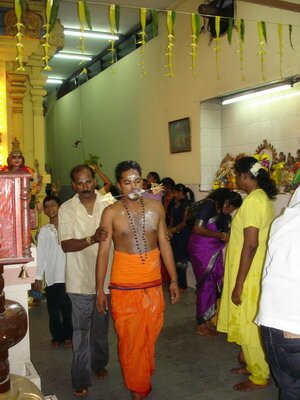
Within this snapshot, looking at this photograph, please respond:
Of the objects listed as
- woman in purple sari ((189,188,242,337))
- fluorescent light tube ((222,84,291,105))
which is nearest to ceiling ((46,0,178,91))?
fluorescent light tube ((222,84,291,105))

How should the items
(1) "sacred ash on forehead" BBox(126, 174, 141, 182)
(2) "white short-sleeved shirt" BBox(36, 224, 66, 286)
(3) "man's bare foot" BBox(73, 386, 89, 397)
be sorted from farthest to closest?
(2) "white short-sleeved shirt" BBox(36, 224, 66, 286) < (3) "man's bare foot" BBox(73, 386, 89, 397) < (1) "sacred ash on forehead" BBox(126, 174, 141, 182)

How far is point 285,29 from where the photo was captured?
518 centimetres

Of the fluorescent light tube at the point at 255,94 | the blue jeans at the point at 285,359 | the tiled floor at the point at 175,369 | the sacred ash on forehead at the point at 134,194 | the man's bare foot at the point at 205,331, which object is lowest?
the tiled floor at the point at 175,369

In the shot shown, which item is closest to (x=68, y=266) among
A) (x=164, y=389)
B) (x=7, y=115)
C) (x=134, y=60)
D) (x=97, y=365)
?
(x=97, y=365)

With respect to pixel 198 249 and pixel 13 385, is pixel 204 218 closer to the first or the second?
pixel 198 249

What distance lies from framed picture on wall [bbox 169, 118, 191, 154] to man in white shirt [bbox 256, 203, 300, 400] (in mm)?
5179

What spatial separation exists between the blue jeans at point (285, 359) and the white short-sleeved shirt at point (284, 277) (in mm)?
61

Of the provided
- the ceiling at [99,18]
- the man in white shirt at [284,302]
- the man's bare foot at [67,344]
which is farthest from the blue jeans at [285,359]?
the ceiling at [99,18]

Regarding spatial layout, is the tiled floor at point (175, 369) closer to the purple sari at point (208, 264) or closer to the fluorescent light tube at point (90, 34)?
Answer: the purple sari at point (208, 264)

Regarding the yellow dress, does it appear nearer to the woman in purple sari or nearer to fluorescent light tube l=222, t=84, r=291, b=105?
the woman in purple sari

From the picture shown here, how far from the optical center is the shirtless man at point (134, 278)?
10.7 feet

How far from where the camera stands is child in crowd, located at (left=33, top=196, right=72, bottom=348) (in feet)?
15.1

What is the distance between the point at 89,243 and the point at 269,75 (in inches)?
133

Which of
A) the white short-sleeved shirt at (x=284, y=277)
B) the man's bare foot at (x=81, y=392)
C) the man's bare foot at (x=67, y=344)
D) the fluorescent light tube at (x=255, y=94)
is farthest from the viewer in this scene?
the fluorescent light tube at (x=255, y=94)
